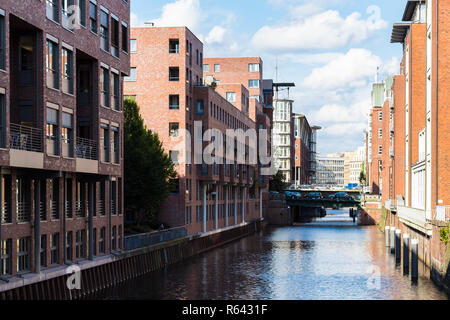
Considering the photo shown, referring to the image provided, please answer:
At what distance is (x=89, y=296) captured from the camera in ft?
133

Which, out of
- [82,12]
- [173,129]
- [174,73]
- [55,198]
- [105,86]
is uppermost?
[174,73]

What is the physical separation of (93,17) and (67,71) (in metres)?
5.52

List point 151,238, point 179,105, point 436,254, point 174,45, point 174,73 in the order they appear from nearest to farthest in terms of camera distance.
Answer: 1. point 436,254
2. point 151,238
3. point 179,105
4. point 174,73
5. point 174,45

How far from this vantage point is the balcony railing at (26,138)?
34.8m

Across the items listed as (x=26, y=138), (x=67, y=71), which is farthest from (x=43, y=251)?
(x=67, y=71)

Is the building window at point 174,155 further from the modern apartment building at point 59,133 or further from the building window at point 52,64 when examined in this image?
the building window at point 52,64

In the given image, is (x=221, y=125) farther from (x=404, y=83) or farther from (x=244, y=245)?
(x=404, y=83)

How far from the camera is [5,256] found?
34.4m

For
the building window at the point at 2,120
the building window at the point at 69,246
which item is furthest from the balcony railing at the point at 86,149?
the building window at the point at 2,120

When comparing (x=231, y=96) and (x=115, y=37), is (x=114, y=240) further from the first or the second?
(x=231, y=96)

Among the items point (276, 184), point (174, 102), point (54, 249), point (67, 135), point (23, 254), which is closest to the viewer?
point (23, 254)

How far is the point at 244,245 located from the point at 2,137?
175ft

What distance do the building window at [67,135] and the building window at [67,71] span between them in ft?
4.85
